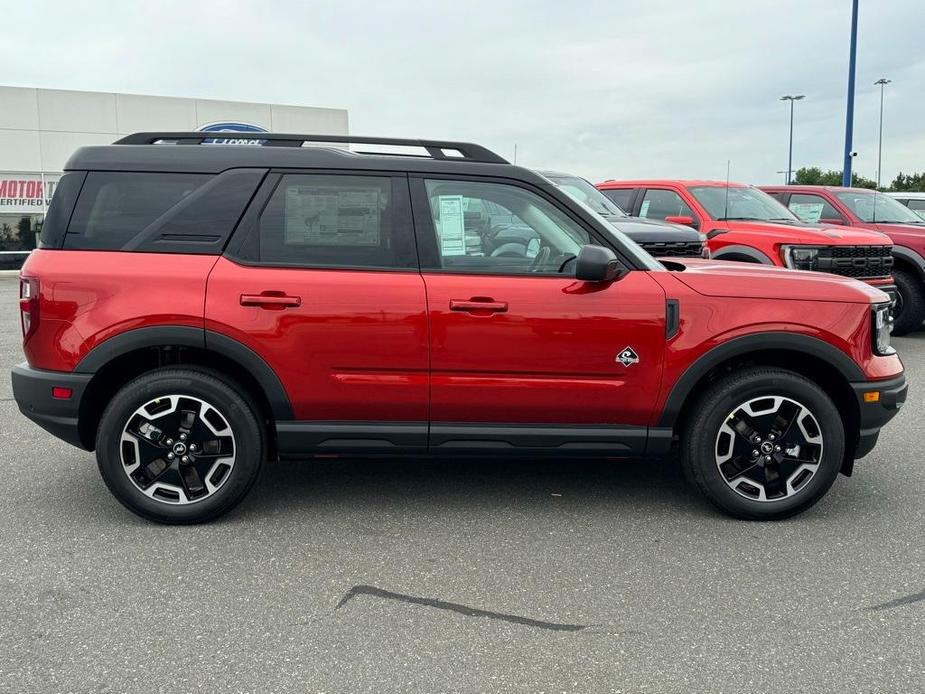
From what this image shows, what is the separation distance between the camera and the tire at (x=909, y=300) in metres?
9.93

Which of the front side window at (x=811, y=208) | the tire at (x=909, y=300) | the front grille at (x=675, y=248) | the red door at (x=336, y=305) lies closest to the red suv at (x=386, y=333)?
the red door at (x=336, y=305)

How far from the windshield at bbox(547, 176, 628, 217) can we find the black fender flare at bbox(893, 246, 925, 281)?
3.51m

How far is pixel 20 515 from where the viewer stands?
408cm

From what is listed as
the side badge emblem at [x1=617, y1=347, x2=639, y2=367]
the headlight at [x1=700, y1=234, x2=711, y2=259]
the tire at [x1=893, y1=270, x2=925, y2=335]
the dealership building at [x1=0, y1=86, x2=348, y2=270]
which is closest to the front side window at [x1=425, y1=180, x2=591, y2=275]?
the side badge emblem at [x1=617, y1=347, x2=639, y2=367]

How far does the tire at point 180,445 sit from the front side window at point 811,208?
9.35 metres

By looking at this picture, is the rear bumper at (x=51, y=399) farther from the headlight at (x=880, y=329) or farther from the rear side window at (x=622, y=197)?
the rear side window at (x=622, y=197)

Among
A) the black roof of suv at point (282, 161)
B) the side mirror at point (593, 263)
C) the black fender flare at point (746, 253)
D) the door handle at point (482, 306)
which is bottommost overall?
the door handle at point (482, 306)

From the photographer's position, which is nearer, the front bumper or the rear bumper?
the rear bumper

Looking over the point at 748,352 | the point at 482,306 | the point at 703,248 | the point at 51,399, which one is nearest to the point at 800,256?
the point at 703,248

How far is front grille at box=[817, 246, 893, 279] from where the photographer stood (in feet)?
28.1

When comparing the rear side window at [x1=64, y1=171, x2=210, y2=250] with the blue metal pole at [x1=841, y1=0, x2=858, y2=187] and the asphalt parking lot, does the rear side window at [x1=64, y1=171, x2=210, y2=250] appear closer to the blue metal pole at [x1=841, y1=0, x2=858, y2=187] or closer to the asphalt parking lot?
the asphalt parking lot

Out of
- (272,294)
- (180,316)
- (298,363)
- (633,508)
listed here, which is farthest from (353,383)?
(633,508)

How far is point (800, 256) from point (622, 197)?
2538mm

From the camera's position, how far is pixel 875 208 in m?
10.9
